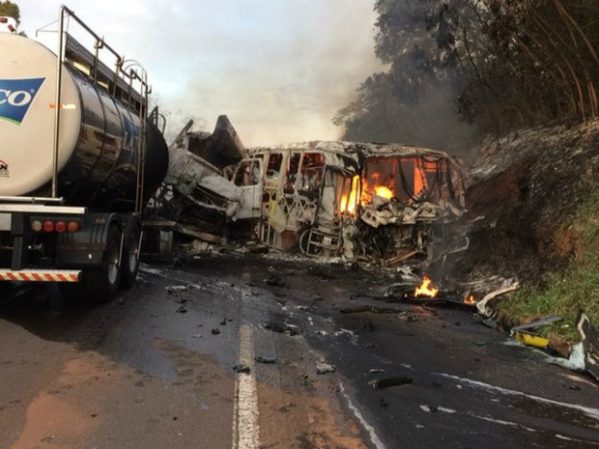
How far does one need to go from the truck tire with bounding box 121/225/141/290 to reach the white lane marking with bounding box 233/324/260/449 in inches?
126

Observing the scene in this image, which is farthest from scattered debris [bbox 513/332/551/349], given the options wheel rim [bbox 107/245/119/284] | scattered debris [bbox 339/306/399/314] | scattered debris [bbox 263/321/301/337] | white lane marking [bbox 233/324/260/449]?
wheel rim [bbox 107/245/119/284]

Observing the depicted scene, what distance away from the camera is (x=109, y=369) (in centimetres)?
455

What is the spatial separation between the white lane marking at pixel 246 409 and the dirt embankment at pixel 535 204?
4611mm

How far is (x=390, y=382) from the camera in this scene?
14.8ft

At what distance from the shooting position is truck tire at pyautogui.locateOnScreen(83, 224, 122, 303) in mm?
6781

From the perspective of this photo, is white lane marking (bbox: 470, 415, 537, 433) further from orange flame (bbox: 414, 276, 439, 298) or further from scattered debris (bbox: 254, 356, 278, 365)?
orange flame (bbox: 414, 276, 439, 298)

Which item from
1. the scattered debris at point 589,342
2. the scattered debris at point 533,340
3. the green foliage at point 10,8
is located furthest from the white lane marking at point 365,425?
the green foliage at point 10,8

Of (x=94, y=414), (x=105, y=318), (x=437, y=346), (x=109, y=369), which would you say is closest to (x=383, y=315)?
(x=437, y=346)

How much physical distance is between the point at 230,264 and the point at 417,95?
21542 millimetres

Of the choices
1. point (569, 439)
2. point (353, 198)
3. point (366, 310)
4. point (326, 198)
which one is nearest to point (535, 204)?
point (366, 310)

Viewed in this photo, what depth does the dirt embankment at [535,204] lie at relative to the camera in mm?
8172

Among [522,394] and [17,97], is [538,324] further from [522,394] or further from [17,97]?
[17,97]

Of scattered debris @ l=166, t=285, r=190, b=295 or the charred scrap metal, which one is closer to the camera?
scattered debris @ l=166, t=285, r=190, b=295

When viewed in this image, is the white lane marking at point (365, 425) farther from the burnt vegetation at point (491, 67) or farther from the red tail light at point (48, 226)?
the burnt vegetation at point (491, 67)
